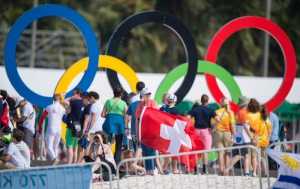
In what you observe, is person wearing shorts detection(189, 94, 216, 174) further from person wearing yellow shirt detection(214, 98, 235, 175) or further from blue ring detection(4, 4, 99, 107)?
blue ring detection(4, 4, 99, 107)

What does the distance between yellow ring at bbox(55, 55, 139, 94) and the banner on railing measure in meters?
8.98

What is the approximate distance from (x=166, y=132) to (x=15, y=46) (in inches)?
189

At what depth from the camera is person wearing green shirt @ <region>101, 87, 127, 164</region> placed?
67.9 feet

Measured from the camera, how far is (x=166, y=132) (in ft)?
64.5

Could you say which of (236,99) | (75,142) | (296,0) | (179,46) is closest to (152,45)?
(179,46)

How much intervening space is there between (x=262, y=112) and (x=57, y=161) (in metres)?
3.83

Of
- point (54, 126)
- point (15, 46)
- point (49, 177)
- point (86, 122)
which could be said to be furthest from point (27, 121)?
point (49, 177)

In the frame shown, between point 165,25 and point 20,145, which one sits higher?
point 165,25

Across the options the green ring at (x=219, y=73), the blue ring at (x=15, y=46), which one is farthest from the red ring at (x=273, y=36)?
the blue ring at (x=15, y=46)

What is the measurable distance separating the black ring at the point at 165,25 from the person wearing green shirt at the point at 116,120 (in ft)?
10.2

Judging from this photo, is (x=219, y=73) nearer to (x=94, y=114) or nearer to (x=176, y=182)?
(x=94, y=114)

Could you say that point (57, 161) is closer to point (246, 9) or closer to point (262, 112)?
point (262, 112)

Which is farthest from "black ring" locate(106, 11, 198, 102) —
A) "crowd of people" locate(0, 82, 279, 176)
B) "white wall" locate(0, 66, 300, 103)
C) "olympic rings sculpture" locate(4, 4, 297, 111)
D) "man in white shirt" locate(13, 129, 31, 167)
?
"man in white shirt" locate(13, 129, 31, 167)

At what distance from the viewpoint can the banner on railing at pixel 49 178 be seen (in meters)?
14.4
